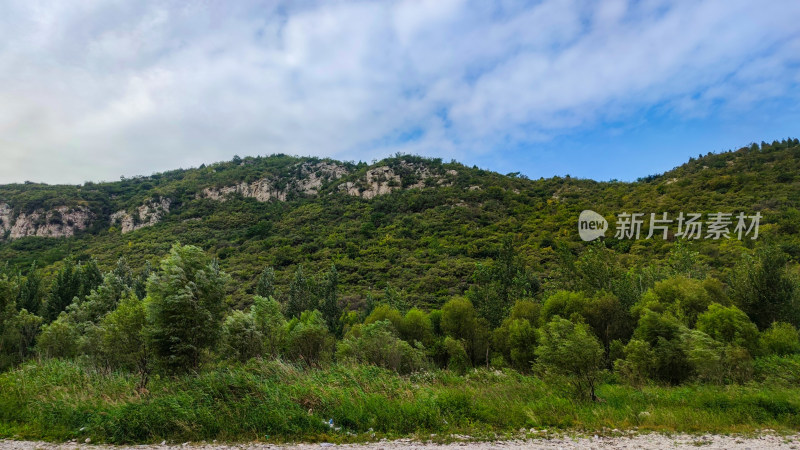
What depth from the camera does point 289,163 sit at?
17512cm

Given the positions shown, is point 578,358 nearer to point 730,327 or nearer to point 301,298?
point 730,327

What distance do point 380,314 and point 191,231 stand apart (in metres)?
85.9

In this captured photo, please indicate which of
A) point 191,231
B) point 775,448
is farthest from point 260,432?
point 191,231

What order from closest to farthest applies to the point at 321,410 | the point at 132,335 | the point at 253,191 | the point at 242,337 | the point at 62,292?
the point at 321,410 → the point at 132,335 → the point at 242,337 → the point at 62,292 → the point at 253,191

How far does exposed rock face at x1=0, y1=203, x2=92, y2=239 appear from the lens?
104250 mm

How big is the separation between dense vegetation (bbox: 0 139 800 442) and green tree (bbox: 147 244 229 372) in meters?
0.08

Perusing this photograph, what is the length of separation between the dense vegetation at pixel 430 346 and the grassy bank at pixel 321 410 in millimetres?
67

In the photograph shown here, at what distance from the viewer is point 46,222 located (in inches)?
4144

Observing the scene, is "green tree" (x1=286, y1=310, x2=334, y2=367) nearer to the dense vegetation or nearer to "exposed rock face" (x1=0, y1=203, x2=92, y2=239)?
the dense vegetation

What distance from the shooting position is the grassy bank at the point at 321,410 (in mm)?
10422

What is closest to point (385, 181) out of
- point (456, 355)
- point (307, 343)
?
point (307, 343)

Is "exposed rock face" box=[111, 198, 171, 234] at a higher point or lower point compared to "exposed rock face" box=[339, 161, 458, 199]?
lower

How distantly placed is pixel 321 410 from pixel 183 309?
26.3 ft

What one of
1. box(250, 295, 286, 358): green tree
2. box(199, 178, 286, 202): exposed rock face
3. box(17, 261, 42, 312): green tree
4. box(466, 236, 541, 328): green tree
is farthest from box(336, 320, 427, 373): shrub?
box(199, 178, 286, 202): exposed rock face
